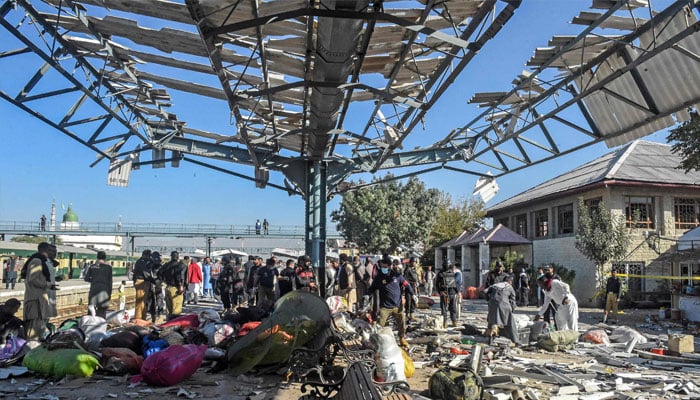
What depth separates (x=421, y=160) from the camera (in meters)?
13.6

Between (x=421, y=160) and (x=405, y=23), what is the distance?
8195 millimetres

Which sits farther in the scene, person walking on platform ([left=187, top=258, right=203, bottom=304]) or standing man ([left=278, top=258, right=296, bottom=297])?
person walking on platform ([left=187, top=258, right=203, bottom=304])

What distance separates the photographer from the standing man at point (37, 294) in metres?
9.09

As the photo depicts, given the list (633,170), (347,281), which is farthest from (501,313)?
(633,170)

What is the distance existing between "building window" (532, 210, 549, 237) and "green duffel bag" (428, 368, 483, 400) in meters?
22.3

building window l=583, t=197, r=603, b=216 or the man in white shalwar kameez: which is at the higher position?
building window l=583, t=197, r=603, b=216

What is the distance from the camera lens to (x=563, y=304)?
37.0 feet

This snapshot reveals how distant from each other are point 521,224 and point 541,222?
246cm

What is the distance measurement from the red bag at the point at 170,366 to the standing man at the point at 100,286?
5045mm

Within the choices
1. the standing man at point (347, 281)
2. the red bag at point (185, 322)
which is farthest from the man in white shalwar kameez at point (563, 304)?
the red bag at point (185, 322)

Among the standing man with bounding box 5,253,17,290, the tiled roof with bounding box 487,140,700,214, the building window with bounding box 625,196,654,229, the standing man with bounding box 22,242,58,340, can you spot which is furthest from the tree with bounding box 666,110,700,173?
the standing man with bounding box 5,253,17,290

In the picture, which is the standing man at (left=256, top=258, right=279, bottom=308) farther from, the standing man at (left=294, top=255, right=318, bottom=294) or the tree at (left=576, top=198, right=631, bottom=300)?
the tree at (left=576, top=198, right=631, bottom=300)

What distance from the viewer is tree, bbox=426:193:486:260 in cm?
4000

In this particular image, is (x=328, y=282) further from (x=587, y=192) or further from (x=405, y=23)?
(x=587, y=192)
